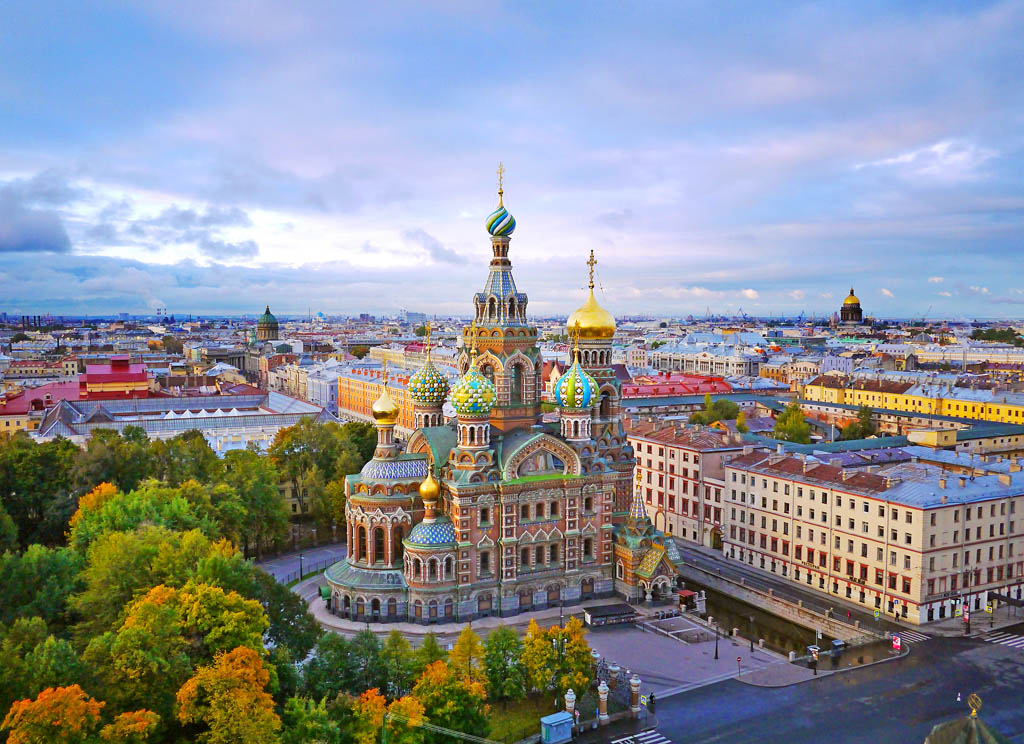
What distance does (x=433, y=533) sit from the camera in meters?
49.8

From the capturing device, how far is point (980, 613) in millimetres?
52344

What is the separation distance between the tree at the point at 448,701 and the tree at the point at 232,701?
18.9ft

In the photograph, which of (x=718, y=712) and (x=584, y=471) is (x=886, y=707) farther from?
(x=584, y=471)

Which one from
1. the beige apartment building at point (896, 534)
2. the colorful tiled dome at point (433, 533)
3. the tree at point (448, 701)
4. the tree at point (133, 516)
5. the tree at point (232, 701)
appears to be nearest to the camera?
the tree at point (232, 701)

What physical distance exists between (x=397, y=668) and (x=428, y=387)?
1040 inches

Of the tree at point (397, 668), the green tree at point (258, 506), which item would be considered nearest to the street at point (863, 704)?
the tree at point (397, 668)

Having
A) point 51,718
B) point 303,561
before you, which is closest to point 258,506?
point 303,561

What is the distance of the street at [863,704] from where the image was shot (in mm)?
37188

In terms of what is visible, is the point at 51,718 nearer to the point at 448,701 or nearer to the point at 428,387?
the point at 448,701

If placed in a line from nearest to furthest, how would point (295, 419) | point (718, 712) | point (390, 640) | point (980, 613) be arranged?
point (390, 640)
point (718, 712)
point (980, 613)
point (295, 419)

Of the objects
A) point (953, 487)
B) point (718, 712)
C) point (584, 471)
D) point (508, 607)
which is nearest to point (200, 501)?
point (508, 607)

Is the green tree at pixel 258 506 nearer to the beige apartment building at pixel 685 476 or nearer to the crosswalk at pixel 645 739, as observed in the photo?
the beige apartment building at pixel 685 476

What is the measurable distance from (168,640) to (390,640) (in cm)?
917

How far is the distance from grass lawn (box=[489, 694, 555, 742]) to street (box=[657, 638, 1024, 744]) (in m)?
5.86
